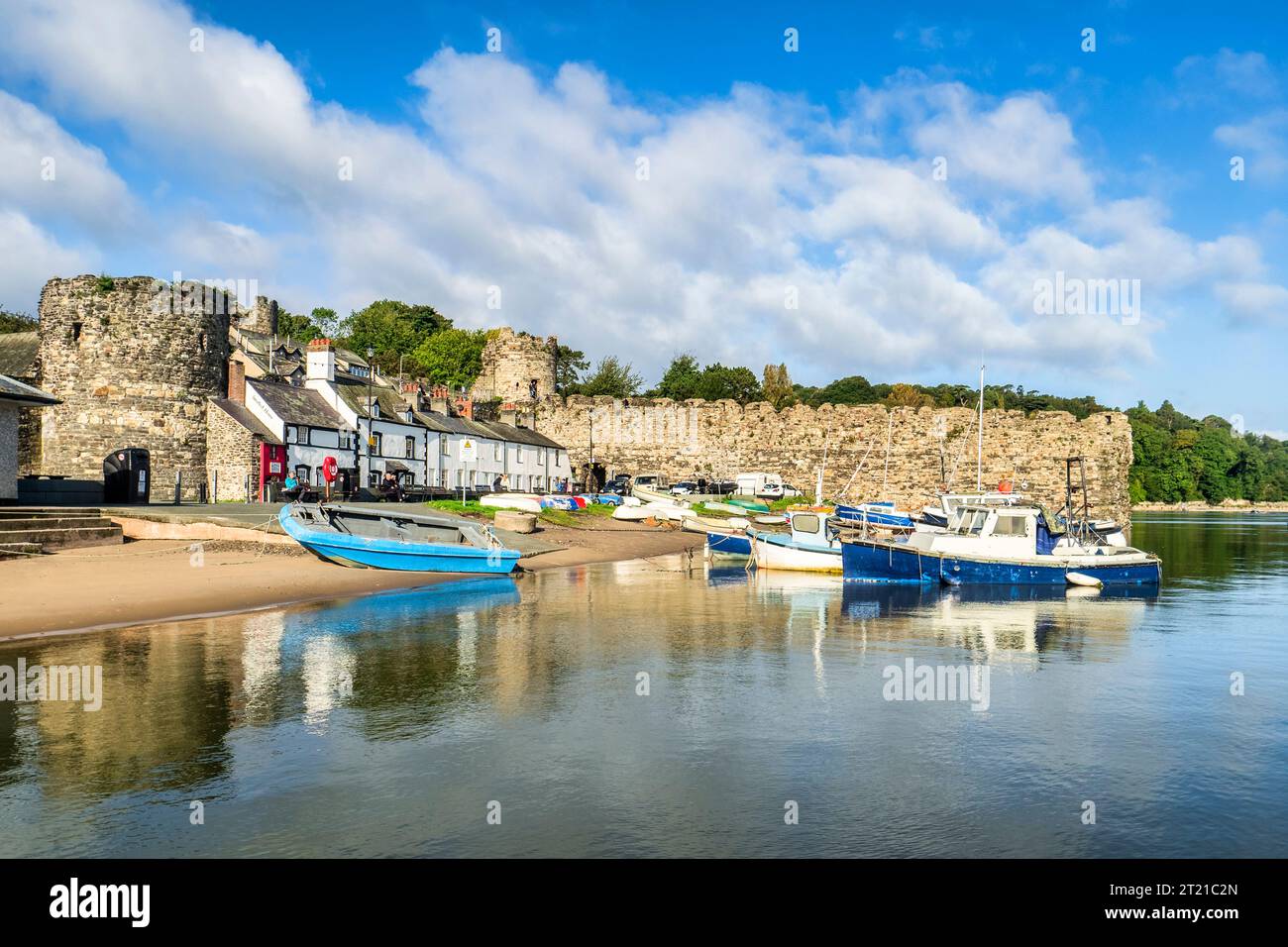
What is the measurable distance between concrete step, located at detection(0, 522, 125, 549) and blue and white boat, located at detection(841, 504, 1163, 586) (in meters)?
22.0

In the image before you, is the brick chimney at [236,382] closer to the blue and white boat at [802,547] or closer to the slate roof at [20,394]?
the slate roof at [20,394]

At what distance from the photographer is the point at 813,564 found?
1310 inches

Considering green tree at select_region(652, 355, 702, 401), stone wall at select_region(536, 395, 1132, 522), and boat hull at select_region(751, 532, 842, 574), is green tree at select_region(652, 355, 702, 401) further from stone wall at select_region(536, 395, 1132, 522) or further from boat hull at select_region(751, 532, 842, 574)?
boat hull at select_region(751, 532, 842, 574)

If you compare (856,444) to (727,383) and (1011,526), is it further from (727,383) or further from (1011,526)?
(727,383)

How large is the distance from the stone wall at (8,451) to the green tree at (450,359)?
69.7m

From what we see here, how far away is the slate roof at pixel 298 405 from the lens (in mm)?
45344

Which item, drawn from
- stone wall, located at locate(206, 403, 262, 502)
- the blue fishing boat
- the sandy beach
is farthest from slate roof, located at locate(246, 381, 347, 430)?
the blue fishing boat

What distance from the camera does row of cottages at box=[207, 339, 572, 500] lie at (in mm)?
42219

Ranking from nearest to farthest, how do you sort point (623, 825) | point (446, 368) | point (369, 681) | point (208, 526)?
point (623, 825) < point (369, 681) < point (208, 526) < point (446, 368)

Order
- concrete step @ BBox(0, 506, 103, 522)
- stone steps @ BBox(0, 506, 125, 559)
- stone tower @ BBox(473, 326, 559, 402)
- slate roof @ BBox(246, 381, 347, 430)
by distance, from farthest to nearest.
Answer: stone tower @ BBox(473, 326, 559, 402), slate roof @ BBox(246, 381, 347, 430), concrete step @ BBox(0, 506, 103, 522), stone steps @ BBox(0, 506, 125, 559)
